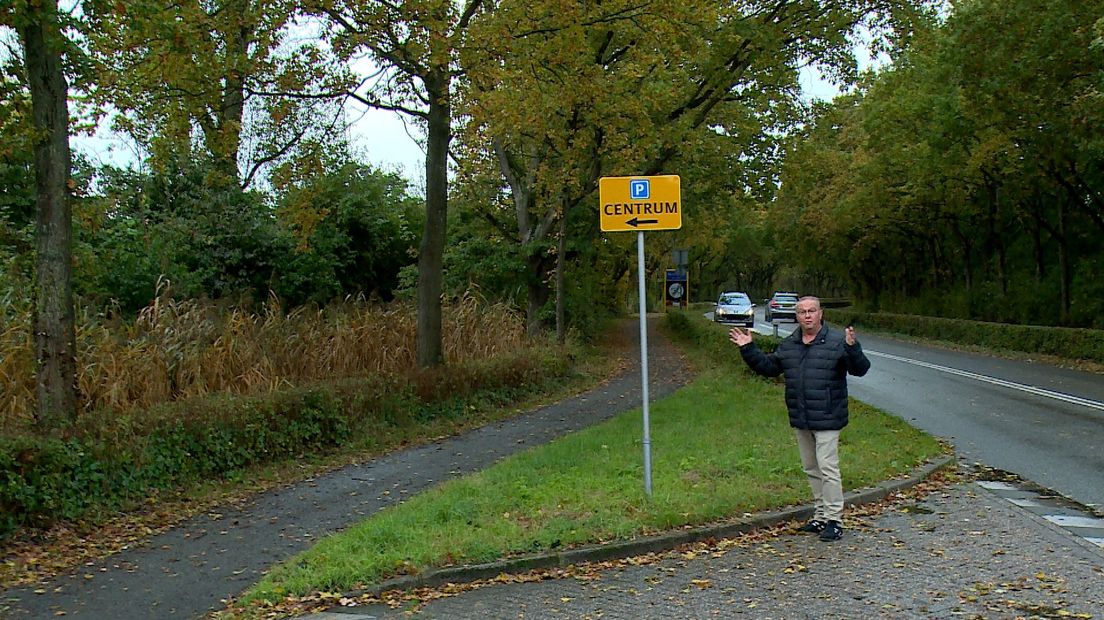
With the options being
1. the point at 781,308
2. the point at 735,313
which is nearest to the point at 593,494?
the point at 735,313

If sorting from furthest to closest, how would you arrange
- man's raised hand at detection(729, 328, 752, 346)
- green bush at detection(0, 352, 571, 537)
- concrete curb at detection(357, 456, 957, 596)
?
green bush at detection(0, 352, 571, 537) < man's raised hand at detection(729, 328, 752, 346) < concrete curb at detection(357, 456, 957, 596)

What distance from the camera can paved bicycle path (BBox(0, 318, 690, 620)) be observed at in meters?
6.29

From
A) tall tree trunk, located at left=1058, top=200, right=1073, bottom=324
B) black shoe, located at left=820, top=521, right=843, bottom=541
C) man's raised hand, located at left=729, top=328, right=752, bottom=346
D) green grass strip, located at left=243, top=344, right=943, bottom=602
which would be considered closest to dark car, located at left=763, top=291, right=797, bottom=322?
tall tree trunk, located at left=1058, top=200, right=1073, bottom=324

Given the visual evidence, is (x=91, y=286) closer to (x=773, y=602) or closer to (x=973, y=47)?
(x=773, y=602)

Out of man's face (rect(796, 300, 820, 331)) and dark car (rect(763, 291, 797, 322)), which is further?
dark car (rect(763, 291, 797, 322))

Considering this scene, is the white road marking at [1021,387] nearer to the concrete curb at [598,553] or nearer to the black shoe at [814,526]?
the concrete curb at [598,553]

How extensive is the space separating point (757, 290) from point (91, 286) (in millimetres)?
93342

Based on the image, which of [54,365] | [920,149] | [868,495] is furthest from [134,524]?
[920,149]

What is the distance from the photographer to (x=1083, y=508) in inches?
332

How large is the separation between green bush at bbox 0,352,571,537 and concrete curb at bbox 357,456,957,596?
3.36 metres

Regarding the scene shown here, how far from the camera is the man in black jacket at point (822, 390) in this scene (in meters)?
7.41

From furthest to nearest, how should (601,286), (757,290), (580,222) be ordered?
(757,290)
(601,286)
(580,222)

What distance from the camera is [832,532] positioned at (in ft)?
24.2

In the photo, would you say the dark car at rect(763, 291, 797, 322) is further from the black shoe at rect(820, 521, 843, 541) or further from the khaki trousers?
the black shoe at rect(820, 521, 843, 541)
